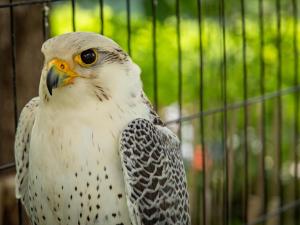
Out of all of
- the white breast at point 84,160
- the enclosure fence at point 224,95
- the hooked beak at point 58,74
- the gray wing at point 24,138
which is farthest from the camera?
the enclosure fence at point 224,95

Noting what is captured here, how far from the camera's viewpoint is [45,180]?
3.10 m

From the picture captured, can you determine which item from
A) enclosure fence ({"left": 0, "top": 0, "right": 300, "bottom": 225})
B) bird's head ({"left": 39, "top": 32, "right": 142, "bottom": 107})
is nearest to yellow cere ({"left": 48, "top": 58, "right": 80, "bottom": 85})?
bird's head ({"left": 39, "top": 32, "right": 142, "bottom": 107})

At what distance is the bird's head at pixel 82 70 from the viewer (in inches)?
A: 115

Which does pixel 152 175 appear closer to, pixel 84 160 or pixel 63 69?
pixel 84 160

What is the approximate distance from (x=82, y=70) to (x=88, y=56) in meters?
0.06

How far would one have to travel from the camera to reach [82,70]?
298 centimetres

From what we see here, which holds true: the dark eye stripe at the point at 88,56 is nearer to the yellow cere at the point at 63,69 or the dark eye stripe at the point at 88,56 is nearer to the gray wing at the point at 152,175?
the yellow cere at the point at 63,69

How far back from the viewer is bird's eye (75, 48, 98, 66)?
2.96 m

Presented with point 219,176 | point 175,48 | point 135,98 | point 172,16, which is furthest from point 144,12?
point 135,98

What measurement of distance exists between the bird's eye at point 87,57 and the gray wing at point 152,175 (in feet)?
0.93

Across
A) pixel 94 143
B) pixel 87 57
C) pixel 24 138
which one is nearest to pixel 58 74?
pixel 87 57

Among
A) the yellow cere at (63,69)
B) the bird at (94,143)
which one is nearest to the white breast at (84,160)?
the bird at (94,143)

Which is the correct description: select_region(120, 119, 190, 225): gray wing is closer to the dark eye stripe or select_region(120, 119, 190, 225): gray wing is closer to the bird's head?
the bird's head

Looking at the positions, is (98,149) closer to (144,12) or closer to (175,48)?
(175,48)
